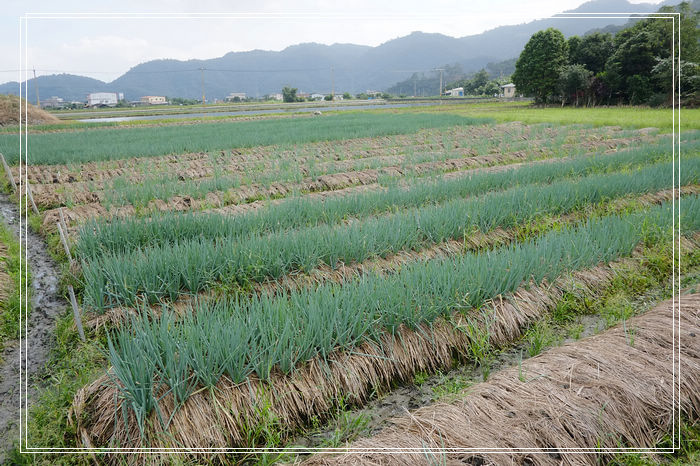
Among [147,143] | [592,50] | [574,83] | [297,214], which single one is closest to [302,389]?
[297,214]

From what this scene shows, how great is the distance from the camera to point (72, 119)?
2675cm

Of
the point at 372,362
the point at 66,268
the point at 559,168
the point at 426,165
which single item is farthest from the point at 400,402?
the point at 426,165

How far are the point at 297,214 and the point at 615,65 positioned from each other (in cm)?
649

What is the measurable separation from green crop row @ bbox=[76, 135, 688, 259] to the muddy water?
570 millimetres

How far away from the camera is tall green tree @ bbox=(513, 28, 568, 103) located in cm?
916

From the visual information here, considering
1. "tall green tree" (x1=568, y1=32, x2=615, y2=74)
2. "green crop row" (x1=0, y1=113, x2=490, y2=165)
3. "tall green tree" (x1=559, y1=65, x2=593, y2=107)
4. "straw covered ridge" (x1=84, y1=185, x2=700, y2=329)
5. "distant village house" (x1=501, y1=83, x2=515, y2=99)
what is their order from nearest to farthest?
"straw covered ridge" (x1=84, y1=185, x2=700, y2=329), "tall green tree" (x1=568, y1=32, x2=615, y2=74), "tall green tree" (x1=559, y1=65, x2=593, y2=107), "green crop row" (x1=0, y1=113, x2=490, y2=165), "distant village house" (x1=501, y1=83, x2=515, y2=99)

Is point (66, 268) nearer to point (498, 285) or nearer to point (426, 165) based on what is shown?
point (498, 285)

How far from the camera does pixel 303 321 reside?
252 cm

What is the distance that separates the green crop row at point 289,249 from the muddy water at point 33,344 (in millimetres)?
471

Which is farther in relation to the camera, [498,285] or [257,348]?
[498,285]

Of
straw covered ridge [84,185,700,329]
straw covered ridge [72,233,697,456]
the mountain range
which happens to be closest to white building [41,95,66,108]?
the mountain range

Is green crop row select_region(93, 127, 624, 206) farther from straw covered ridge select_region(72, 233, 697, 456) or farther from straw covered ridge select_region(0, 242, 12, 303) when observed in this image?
straw covered ridge select_region(72, 233, 697, 456)

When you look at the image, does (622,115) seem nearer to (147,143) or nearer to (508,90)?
(508,90)

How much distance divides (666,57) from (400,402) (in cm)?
558
